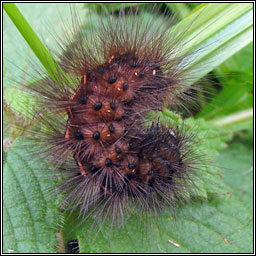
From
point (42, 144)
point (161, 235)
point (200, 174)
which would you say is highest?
point (42, 144)

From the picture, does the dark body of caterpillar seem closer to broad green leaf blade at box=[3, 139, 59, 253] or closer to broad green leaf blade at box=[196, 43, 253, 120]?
broad green leaf blade at box=[3, 139, 59, 253]

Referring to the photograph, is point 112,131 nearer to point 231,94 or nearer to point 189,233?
point 189,233

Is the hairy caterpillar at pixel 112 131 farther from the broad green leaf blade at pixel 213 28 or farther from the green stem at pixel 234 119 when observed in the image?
the green stem at pixel 234 119

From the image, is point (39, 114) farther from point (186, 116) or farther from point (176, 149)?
point (186, 116)

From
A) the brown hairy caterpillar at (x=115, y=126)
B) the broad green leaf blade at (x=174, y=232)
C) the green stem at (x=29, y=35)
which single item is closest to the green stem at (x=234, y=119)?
the broad green leaf blade at (x=174, y=232)

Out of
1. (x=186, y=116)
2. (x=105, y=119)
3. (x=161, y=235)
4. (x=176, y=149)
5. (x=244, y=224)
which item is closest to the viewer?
(x=105, y=119)

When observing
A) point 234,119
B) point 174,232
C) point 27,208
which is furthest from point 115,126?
point 234,119

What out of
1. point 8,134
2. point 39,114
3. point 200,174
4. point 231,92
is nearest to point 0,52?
point 8,134
